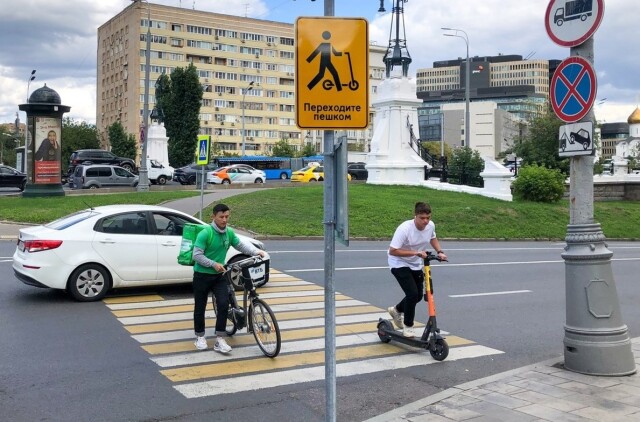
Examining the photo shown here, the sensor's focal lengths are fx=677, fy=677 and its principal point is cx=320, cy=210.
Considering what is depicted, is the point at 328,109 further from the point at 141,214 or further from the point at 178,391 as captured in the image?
the point at 141,214

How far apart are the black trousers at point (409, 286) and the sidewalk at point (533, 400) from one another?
5.20ft

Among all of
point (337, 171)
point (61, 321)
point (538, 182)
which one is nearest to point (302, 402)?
point (337, 171)

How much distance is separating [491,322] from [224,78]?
11889cm

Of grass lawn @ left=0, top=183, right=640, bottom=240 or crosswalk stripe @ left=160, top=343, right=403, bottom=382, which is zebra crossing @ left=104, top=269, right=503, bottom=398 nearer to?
crosswalk stripe @ left=160, top=343, right=403, bottom=382

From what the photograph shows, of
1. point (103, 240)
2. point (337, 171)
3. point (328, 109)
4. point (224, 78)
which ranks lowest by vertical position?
point (103, 240)

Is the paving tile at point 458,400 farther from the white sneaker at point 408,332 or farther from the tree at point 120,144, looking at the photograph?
the tree at point 120,144

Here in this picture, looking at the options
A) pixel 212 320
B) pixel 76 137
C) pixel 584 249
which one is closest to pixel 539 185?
pixel 212 320

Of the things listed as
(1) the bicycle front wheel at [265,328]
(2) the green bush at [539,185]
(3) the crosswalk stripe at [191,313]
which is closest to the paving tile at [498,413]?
(1) the bicycle front wheel at [265,328]

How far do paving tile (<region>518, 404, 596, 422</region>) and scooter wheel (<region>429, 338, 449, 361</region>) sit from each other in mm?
2041

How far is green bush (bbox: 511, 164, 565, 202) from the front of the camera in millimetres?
33250

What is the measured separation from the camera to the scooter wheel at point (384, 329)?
847cm

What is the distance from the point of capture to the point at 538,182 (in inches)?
1310

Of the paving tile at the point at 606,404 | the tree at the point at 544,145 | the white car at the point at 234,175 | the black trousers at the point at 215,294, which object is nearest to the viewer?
the paving tile at the point at 606,404

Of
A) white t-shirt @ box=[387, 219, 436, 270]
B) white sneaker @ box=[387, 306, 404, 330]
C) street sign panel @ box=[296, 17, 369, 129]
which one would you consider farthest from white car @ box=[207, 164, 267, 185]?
street sign panel @ box=[296, 17, 369, 129]
